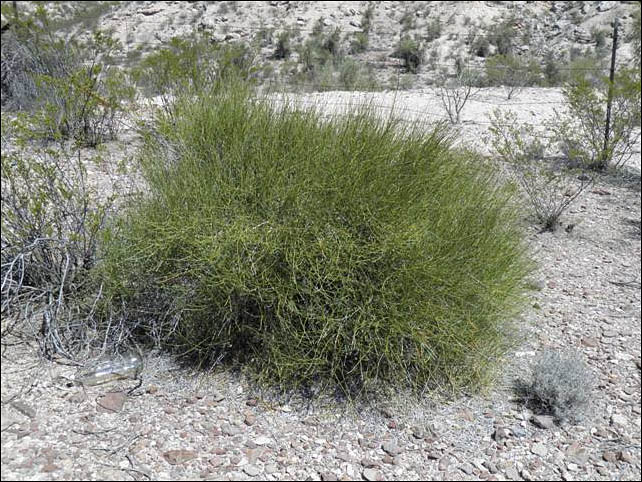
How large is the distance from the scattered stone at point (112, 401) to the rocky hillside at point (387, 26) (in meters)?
14.3

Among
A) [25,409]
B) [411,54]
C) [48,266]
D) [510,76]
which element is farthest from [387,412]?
[411,54]

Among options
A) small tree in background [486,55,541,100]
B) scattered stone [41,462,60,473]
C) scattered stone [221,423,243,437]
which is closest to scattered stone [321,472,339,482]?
scattered stone [221,423,243,437]

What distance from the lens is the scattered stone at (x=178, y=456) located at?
285 centimetres

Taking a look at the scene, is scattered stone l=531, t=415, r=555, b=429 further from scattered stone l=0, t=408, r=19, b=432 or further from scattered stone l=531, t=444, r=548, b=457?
scattered stone l=0, t=408, r=19, b=432

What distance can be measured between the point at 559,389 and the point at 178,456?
1937 mm

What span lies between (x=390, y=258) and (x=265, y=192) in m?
0.80

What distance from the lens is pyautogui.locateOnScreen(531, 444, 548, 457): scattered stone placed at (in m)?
3.14

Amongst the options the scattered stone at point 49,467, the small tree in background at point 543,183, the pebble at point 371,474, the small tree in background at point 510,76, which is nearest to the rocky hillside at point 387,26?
the small tree in background at point 510,76

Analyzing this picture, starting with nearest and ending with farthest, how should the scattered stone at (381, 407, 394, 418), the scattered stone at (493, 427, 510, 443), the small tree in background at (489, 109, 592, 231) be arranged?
1. the scattered stone at (493, 427, 510, 443)
2. the scattered stone at (381, 407, 394, 418)
3. the small tree in background at (489, 109, 592, 231)

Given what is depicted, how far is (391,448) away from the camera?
3098 millimetres

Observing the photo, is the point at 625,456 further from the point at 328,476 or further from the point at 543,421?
the point at 328,476

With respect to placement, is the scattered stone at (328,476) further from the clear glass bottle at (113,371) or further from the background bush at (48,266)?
the background bush at (48,266)

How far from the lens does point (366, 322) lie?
327 centimetres

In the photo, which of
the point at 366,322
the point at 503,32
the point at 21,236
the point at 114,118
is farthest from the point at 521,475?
the point at 503,32
